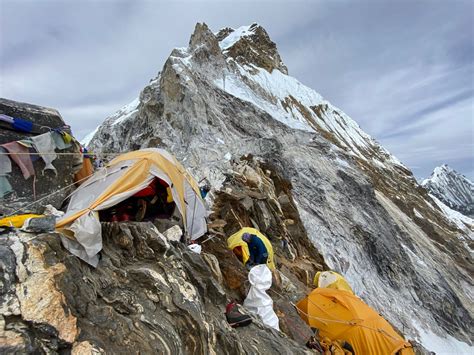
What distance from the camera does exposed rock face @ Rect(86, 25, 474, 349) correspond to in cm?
1686

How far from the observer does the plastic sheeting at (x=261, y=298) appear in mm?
6617

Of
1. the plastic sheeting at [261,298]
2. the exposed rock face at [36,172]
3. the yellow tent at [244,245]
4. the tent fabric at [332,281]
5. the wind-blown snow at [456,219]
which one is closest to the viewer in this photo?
the plastic sheeting at [261,298]

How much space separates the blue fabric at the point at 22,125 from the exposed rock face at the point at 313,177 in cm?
832

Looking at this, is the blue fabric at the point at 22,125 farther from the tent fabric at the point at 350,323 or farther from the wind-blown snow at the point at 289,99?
the wind-blown snow at the point at 289,99

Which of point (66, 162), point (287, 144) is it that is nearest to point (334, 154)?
point (287, 144)

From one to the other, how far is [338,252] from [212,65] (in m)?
24.2

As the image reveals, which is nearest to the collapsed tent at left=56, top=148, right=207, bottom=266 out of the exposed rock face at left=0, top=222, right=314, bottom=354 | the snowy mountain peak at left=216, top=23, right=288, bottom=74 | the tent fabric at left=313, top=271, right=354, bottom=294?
the exposed rock face at left=0, top=222, right=314, bottom=354

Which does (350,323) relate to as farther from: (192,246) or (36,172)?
(36,172)

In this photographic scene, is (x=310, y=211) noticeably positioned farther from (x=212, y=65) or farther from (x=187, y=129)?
(x=212, y=65)

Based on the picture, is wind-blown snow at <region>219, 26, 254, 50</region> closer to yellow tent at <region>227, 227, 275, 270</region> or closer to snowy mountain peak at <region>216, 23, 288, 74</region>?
snowy mountain peak at <region>216, 23, 288, 74</region>

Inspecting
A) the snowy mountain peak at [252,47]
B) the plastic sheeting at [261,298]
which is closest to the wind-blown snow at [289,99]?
the snowy mountain peak at [252,47]

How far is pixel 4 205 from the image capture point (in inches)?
277

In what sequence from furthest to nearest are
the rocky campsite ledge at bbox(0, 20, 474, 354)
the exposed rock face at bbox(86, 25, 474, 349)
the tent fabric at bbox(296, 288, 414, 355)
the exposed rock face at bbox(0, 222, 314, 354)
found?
the exposed rock face at bbox(86, 25, 474, 349), the tent fabric at bbox(296, 288, 414, 355), the rocky campsite ledge at bbox(0, 20, 474, 354), the exposed rock face at bbox(0, 222, 314, 354)

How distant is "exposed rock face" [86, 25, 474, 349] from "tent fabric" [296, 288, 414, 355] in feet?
17.2
